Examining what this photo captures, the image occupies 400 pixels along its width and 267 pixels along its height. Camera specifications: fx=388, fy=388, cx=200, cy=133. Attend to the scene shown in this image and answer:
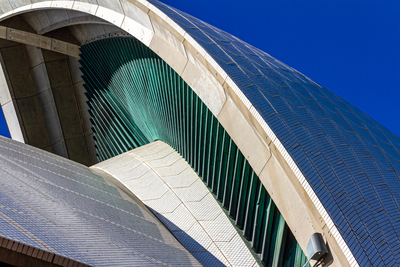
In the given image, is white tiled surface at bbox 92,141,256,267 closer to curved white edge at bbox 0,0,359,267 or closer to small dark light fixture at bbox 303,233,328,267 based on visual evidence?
small dark light fixture at bbox 303,233,328,267

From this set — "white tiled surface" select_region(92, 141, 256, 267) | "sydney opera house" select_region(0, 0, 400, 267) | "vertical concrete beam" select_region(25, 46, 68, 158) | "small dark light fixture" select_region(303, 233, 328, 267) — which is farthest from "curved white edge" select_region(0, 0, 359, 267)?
"vertical concrete beam" select_region(25, 46, 68, 158)

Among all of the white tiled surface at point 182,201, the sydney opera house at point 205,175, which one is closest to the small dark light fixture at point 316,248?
the sydney opera house at point 205,175

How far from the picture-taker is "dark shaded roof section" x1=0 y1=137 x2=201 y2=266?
14.4 ft

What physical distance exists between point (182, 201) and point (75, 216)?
3.80 meters

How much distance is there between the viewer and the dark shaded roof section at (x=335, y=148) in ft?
18.2

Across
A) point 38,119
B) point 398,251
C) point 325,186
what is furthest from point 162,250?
point 38,119

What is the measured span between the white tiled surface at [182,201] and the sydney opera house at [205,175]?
0.11 ft

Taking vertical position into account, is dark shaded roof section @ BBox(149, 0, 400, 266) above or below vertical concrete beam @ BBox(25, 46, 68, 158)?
below

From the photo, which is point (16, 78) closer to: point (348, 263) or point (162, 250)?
point (162, 250)

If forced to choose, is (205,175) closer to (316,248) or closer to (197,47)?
(197,47)

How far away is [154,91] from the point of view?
11.2m

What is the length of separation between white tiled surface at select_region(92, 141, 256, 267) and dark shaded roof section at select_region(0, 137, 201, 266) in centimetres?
37

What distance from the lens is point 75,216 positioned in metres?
5.74

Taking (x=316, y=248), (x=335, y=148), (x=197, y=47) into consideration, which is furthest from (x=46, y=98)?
(x=316, y=248)
